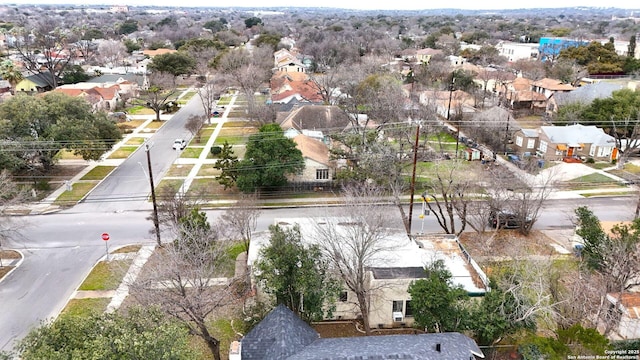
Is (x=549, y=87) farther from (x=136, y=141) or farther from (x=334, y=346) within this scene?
(x=334, y=346)

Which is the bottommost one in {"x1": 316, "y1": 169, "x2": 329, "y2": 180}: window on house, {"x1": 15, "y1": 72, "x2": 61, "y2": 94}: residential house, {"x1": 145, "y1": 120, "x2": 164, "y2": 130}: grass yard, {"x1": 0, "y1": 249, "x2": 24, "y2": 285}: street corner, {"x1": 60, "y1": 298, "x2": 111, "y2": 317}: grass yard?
{"x1": 145, "y1": 120, "x2": 164, "y2": 130}: grass yard

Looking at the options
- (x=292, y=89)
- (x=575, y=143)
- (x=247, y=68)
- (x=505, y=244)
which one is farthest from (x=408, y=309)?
(x=247, y=68)

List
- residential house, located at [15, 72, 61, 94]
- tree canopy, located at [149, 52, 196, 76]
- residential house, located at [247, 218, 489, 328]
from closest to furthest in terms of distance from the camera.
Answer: residential house, located at [247, 218, 489, 328] < residential house, located at [15, 72, 61, 94] < tree canopy, located at [149, 52, 196, 76]

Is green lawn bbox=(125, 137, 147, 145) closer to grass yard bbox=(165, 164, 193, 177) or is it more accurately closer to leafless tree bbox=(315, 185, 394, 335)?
grass yard bbox=(165, 164, 193, 177)

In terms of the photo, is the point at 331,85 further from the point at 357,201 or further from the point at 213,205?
the point at 357,201

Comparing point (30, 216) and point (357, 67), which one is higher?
point (357, 67)

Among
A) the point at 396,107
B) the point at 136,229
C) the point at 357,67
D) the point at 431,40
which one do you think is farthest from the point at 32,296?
the point at 431,40

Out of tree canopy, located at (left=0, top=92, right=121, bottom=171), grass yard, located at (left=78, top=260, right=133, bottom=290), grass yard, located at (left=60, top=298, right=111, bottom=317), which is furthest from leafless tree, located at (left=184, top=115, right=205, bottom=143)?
grass yard, located at (left=60, top=298, right=111, bottom=317)
